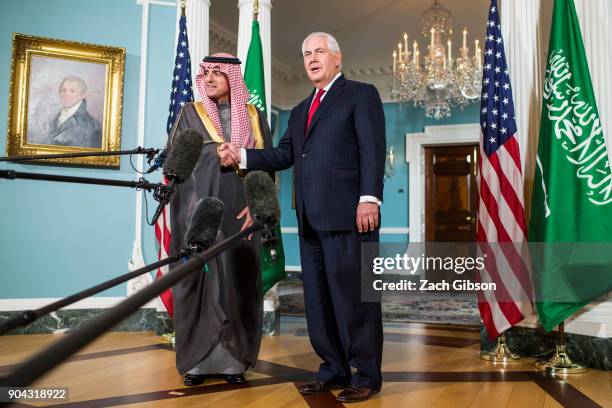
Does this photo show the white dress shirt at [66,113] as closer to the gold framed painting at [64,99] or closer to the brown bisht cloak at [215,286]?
the gold framed painting at [64,99]

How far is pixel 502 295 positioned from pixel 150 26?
361 cm

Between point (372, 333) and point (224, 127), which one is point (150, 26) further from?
point (372, 333)

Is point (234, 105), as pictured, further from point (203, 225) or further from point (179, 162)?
point (203, 225)

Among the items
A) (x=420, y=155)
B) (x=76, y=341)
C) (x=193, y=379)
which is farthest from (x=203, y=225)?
(x=420, y=155)

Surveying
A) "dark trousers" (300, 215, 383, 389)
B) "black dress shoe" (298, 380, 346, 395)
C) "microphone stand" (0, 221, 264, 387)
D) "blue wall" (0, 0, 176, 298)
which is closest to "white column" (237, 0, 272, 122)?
"blue wall" (0, 0, 176, 298)

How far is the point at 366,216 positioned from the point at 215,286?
843 millimetres

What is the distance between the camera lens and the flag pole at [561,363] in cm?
290

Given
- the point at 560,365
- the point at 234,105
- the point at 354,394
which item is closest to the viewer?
the point at 354,394

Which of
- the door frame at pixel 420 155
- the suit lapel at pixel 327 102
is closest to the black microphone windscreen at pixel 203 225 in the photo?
the suit lapel at pixel 327 102

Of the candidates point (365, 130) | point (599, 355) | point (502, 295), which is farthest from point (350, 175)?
point (599, 355)

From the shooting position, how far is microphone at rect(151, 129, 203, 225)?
152 centimetres

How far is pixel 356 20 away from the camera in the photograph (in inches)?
297

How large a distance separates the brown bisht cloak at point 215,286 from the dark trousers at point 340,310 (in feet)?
1.13

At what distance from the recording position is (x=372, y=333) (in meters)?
2.37
